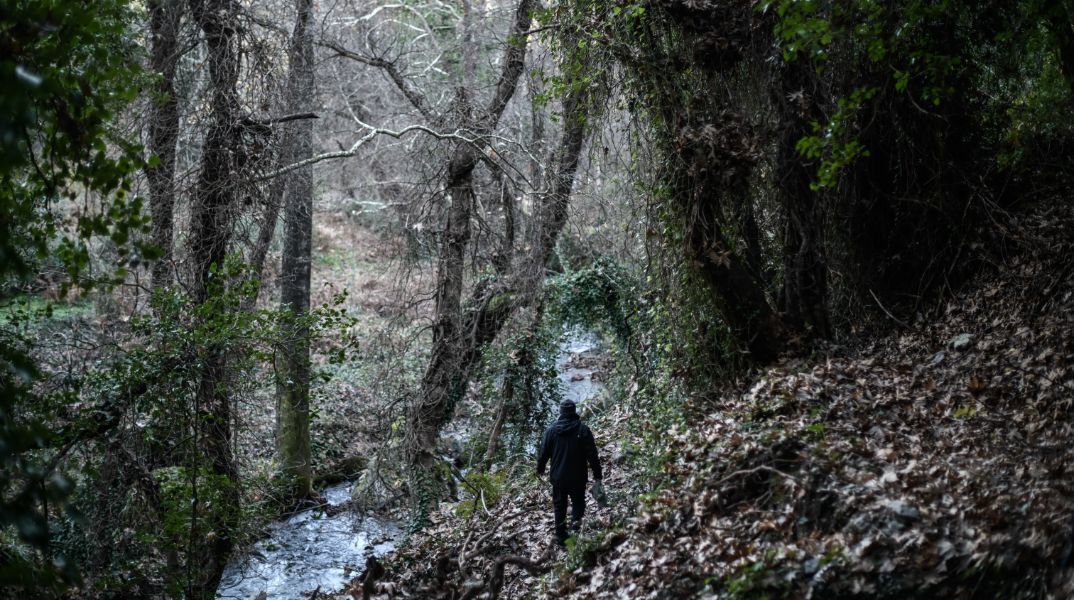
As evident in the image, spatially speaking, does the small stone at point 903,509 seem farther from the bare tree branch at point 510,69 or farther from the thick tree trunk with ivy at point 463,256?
the bare tree branch at point 510,69

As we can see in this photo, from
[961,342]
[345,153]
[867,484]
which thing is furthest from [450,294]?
[867,484]

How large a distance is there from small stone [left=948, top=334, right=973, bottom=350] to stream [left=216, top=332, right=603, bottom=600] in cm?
814

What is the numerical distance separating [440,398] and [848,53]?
8.90 m

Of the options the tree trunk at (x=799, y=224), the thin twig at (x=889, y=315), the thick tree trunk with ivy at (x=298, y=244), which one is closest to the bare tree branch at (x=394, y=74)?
the thick tree trunk with ivy at (x=298, y=244)

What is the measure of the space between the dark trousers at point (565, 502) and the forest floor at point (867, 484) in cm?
28

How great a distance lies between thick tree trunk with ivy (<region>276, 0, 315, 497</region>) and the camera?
47.5 ft

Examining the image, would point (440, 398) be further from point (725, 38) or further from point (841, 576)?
point (841, 576)

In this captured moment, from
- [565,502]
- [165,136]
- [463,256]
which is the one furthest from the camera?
[463,256]

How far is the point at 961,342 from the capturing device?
27.4 ft

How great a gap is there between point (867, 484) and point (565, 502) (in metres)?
3.61

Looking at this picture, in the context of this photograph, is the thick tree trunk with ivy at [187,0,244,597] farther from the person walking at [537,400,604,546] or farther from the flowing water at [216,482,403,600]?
the person walking at [537,400,604,546]

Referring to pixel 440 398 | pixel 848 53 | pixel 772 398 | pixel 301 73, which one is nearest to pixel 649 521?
pixel 772 398

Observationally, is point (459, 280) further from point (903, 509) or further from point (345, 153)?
point (903, 509)

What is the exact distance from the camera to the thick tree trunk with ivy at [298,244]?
1448 centimetres
